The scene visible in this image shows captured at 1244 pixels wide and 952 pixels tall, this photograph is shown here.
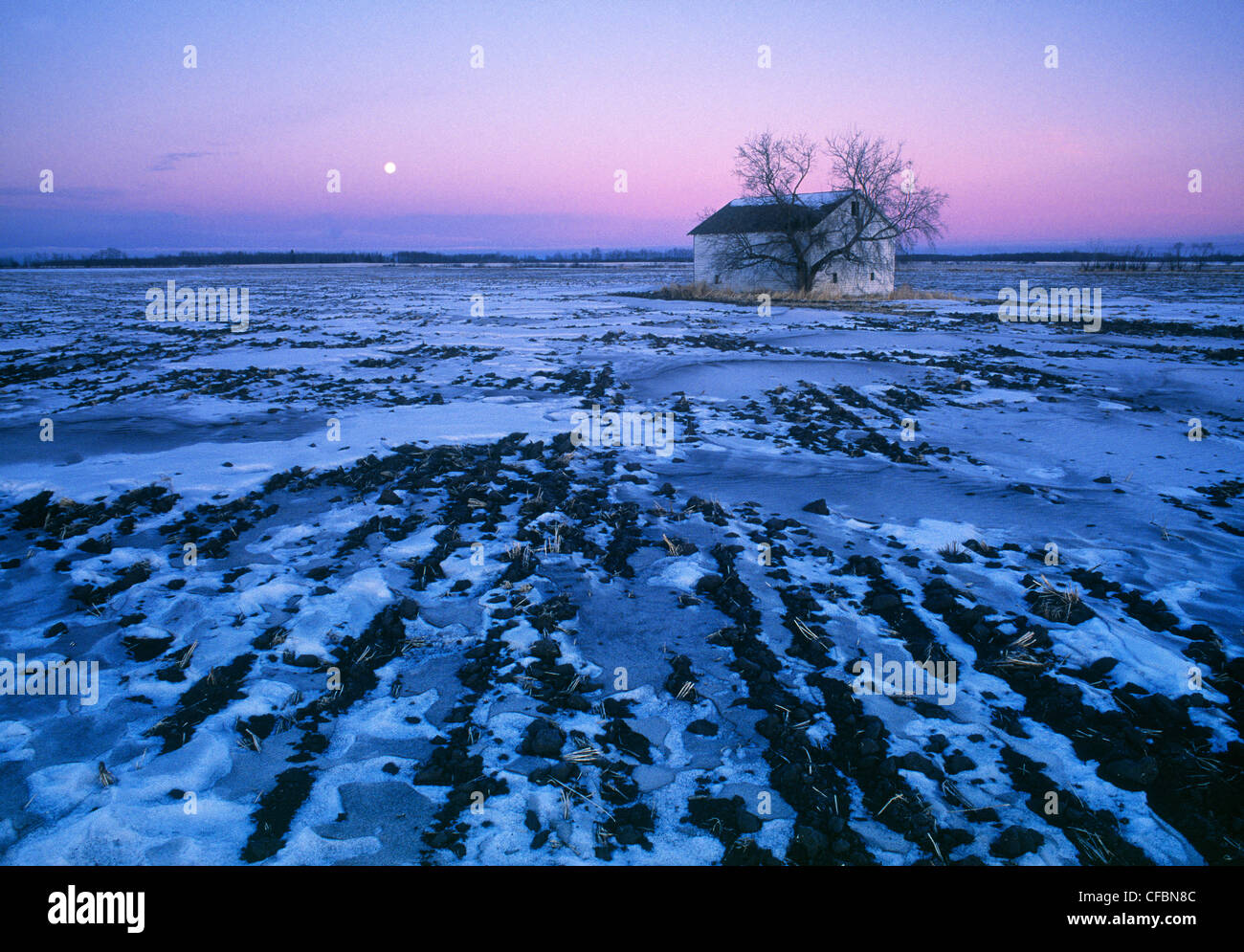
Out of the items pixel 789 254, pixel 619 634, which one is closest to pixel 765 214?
pixel 789 254

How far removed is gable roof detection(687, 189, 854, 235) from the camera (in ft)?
110

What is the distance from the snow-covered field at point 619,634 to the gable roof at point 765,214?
26291 millimetres

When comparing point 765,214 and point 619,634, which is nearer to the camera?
point 619,634

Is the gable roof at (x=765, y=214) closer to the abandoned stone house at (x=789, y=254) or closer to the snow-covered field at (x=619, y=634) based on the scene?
the abandoned stone house at (x=789, y=254)

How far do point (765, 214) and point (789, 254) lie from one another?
2474 millimetres

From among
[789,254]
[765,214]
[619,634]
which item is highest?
[765,214]

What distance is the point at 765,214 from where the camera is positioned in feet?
115

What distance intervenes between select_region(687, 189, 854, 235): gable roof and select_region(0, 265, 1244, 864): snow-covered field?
2629 centimetres

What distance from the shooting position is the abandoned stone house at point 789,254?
33781 mm

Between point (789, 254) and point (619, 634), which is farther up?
point (789, 254)

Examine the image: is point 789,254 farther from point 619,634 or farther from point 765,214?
point 619,634

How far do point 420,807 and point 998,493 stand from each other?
19.8 ft

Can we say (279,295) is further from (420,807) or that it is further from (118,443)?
(420,807)
